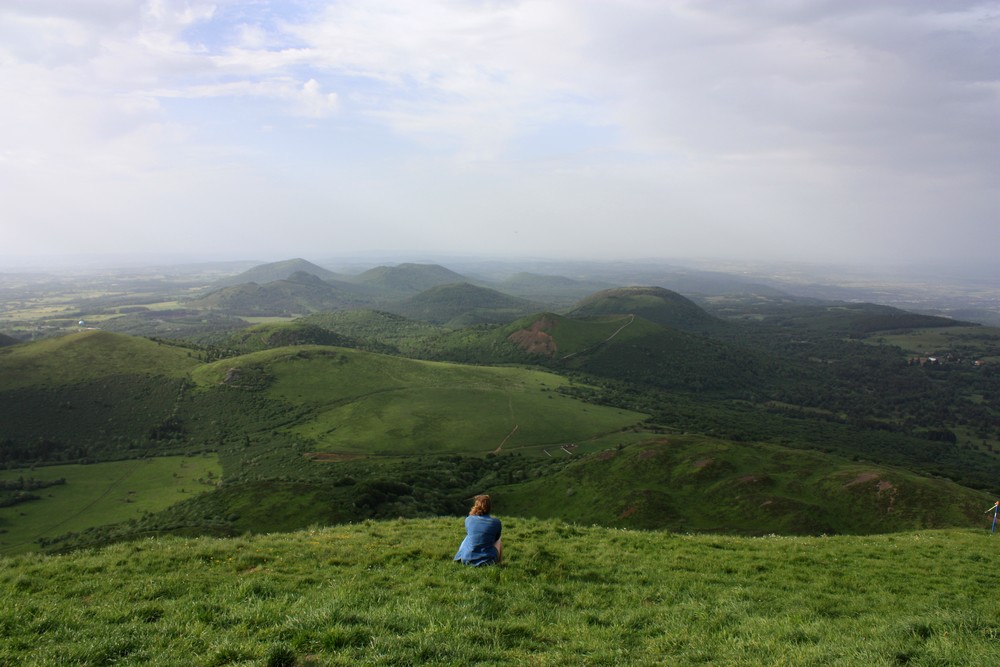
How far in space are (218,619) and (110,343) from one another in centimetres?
15440

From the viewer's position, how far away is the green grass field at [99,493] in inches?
2547

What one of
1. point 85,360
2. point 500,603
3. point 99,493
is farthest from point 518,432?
point 85,360

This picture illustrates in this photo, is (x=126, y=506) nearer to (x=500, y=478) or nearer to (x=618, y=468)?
(x=500, y=478)

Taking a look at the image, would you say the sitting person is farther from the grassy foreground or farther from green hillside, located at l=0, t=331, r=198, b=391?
green hillside, located at l=0, t=331, r=198, b=391

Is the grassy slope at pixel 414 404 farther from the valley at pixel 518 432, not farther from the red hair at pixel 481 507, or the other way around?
the red hair at pixel 481 507

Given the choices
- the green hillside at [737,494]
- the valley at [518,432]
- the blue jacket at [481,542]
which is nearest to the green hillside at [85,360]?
the valley at [518,432]

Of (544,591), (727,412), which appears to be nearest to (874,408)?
(727,412)

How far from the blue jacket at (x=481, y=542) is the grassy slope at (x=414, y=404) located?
276 feet

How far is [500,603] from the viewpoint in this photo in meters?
10.8

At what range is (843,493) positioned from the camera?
57.0m

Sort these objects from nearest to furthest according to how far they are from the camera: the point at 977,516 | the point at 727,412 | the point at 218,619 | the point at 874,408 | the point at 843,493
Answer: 1. the point at 218,619
2. the point at 977,516
3. the point at 843,493
4. the point at 727,412
5. the point at 874,408

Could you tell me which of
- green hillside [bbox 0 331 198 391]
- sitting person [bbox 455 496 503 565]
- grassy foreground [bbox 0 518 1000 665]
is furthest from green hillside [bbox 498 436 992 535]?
green hillside [bbox 0 331 198 391]

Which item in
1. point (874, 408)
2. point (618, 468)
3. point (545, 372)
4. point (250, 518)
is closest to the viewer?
point (250, 518)

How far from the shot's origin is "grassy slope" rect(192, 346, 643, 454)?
4003 inches
